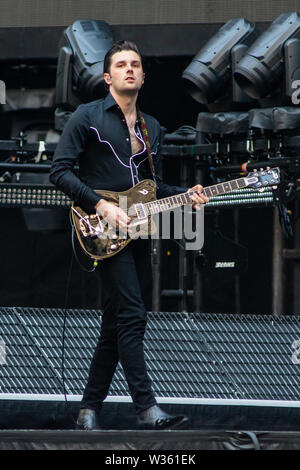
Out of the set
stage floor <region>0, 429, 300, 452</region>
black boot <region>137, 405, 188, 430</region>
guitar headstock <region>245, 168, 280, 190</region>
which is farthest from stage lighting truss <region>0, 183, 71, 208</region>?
stage floor <region>0, 429, 300, 452</region>

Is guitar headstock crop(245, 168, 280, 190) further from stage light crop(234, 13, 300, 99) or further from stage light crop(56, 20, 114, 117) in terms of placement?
stage light crop(56, 20, 114, 117)

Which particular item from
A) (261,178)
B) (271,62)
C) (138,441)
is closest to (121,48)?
(261,178)

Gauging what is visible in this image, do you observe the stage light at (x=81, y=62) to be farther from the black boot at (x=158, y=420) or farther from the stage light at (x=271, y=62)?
the black boot at (x=158, y=420)

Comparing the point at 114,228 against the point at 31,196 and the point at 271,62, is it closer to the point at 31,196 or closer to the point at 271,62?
the point at 271,62

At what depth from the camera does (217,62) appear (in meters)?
6.29

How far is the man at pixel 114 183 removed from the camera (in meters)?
3.41

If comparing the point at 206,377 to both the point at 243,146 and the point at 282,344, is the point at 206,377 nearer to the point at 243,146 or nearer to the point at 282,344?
the point at 282,344

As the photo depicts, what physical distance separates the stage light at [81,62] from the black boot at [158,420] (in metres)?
3.50

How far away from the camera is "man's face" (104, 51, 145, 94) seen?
11.6ft

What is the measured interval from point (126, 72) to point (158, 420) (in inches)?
54.3

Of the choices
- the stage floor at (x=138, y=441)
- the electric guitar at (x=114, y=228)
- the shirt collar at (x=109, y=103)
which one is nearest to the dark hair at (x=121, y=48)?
the shirt collar at (x=109, y=103)

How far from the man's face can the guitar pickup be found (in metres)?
0.46

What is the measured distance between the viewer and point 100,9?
6984mm

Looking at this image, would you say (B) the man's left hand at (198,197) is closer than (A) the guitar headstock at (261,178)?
Yes
